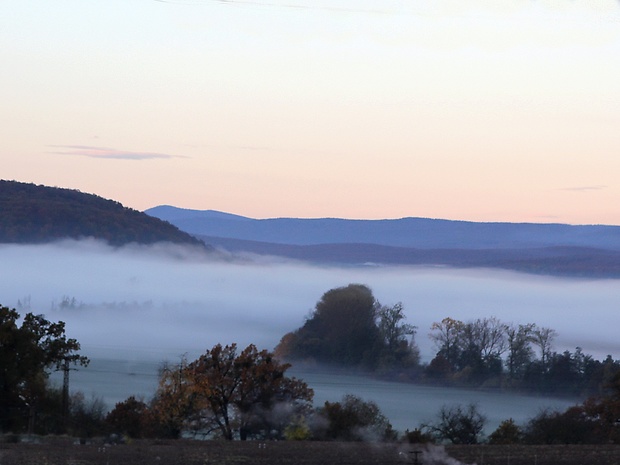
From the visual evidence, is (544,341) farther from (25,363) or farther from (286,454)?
(286,454)

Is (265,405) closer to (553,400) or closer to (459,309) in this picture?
(553,400)

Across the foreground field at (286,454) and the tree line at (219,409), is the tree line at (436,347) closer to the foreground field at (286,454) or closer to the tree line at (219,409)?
the tree line at (219,409)

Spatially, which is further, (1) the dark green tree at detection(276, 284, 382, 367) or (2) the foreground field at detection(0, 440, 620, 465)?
(1) the dark green tree at detection(276, 284, 382, 367)

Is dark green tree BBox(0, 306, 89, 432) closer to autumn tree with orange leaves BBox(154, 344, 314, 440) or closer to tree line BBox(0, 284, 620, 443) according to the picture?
tree line BBox(0, 284, 620, 443)

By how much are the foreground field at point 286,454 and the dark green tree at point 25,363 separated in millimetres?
6748

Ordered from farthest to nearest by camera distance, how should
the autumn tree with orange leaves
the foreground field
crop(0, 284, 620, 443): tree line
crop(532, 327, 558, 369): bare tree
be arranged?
crop(532, 327, 558, 369): bare tree, the autumn tree with orange leaves, crop(0, 284, 620, 443): tree line, the foreground field

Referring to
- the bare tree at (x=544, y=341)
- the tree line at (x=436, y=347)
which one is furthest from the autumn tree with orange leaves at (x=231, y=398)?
the bare tree at (x=544, y=341)

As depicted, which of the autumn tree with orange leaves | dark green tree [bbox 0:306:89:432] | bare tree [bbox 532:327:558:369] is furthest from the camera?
bare tree [bbox 532:327:558:369]

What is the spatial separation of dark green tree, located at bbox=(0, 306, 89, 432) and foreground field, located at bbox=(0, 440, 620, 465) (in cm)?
675

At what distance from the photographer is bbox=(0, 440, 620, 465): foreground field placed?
32.3 meters

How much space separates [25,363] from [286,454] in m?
13.1

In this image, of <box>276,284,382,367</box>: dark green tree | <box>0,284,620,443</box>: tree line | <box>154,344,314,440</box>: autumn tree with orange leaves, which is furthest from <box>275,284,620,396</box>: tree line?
<box>154,344,314,440</box>: autumn tree with orange leaves

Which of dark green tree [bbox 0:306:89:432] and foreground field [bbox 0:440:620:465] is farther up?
dark green tree [bbox 0:306:89:432]

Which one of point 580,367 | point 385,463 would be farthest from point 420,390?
point 385,463
